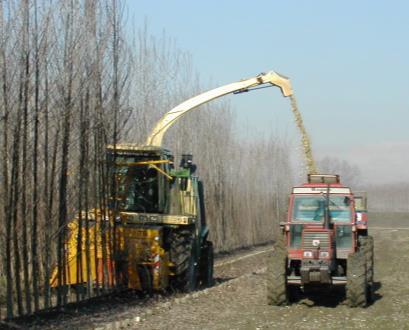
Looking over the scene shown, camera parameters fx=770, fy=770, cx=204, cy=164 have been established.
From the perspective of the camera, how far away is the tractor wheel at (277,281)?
13.0 metres

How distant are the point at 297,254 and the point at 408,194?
254 ft

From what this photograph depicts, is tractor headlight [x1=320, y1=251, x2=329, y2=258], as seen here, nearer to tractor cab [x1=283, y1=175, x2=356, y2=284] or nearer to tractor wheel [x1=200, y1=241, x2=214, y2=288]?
tractor cab [x1=283, y1=175, x2=356, y2=284]

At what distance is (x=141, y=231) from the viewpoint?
47.6 feet

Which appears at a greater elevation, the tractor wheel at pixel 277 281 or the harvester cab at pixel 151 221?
the harvester cab at pixel 151 221

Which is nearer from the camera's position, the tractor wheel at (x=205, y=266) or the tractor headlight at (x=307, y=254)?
the tractor headlight at (x=307, y=254)

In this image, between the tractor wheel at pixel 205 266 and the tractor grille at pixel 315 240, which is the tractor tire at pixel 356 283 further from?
the tractor wheel at pixel 205 266

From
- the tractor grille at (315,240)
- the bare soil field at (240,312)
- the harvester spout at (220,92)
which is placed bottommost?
the bare soil field at (240,312)

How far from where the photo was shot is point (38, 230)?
41.2 feet

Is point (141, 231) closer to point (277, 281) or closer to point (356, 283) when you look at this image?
point (277, 281)

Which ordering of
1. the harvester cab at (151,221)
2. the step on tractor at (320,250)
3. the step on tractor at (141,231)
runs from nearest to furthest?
the step on tractor at (320,250)
the step on tractor at (141,231)
the harvester cab at (151,221)

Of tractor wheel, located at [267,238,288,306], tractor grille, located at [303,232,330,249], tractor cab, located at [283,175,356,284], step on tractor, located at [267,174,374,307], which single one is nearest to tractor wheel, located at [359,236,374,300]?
step on tractor, located at [267,174,374,307]

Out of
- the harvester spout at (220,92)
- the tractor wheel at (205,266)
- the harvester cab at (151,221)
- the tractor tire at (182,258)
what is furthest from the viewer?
the harvester spout at (220,92)

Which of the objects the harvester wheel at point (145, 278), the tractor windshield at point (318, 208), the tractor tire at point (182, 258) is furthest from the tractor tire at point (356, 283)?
the harvester wheel at point (145, 278)

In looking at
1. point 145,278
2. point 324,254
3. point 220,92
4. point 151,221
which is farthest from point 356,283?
point 220,92
